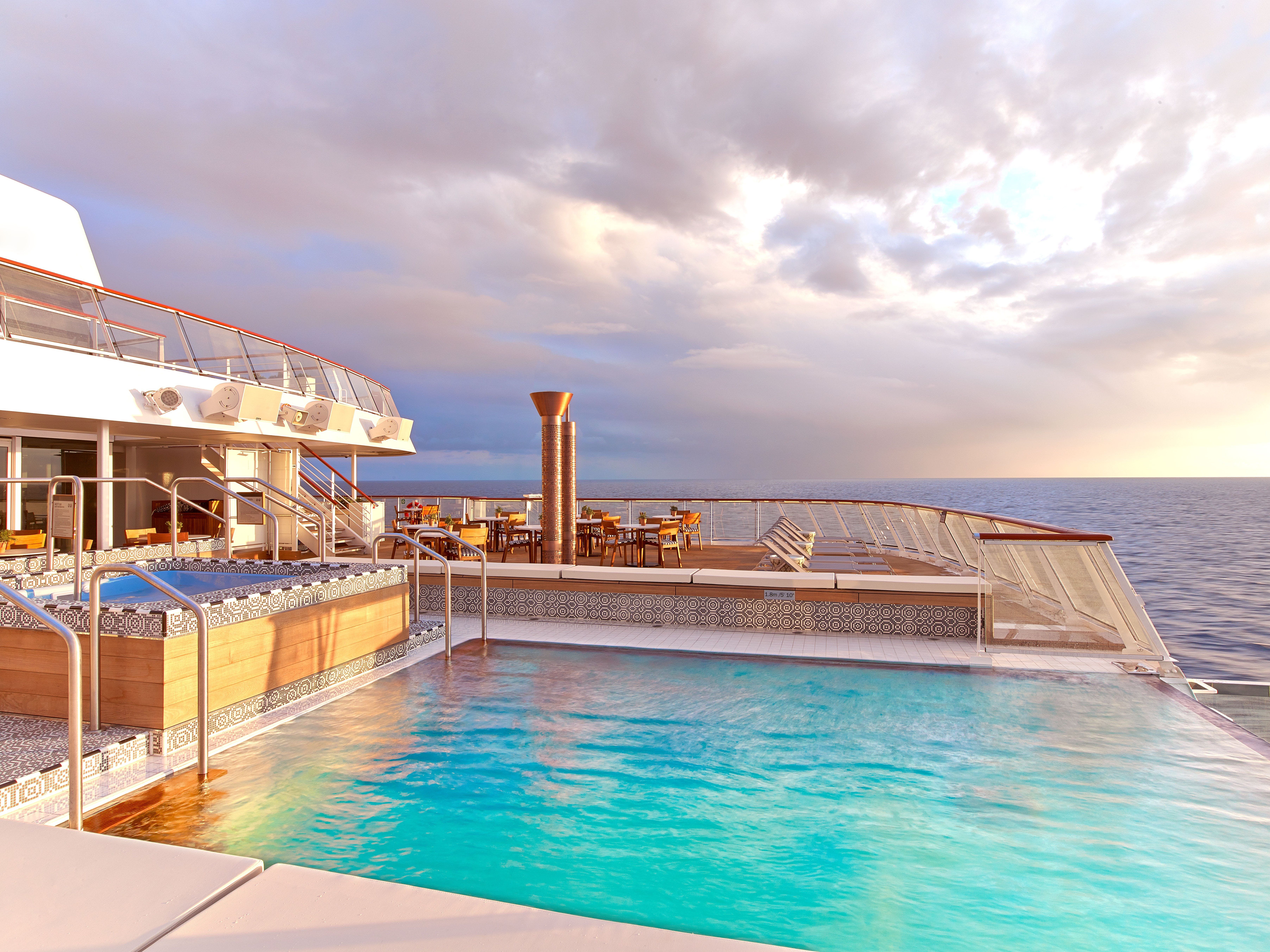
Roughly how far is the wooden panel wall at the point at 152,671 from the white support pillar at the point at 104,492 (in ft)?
21.0

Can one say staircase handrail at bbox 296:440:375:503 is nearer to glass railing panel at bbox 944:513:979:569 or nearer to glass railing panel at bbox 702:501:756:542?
glass railing panel at bbox 702:501:756:542

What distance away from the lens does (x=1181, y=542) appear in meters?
29.9

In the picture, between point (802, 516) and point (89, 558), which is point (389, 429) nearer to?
point (89, 558)

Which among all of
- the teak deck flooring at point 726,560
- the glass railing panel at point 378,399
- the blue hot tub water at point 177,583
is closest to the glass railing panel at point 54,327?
the blue hot tub water at point 177,583

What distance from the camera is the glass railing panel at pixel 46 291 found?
320 inches

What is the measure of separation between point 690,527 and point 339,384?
8.80 meters

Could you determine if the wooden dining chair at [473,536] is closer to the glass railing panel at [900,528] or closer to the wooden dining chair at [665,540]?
the wooden dining chair at [665,540]

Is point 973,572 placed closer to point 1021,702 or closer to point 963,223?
point 1021,702

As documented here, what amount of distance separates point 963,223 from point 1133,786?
39.7 feet

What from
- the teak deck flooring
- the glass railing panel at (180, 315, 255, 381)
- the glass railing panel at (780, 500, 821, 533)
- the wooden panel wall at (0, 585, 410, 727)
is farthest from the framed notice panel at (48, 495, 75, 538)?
the glass railing panel at (780, 500, 821, 533)

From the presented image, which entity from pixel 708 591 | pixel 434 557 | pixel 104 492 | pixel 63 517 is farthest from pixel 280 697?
pixel 104 492

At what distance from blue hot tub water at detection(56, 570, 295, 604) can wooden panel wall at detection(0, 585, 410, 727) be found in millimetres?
1334

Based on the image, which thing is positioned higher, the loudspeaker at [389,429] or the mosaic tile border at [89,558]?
the loudspeaker at [389,429]

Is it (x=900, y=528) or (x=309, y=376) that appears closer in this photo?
(x=900, y=528)
